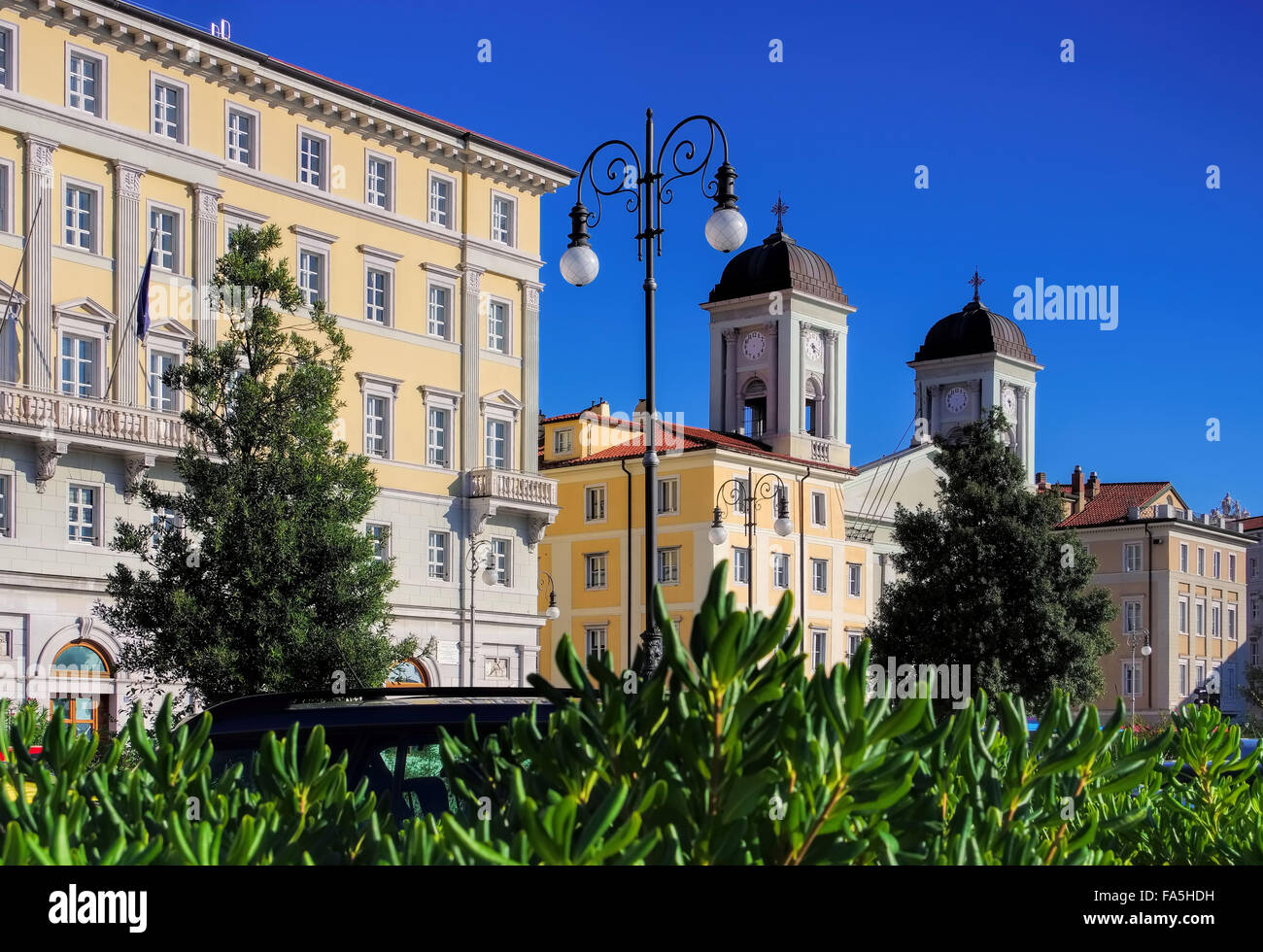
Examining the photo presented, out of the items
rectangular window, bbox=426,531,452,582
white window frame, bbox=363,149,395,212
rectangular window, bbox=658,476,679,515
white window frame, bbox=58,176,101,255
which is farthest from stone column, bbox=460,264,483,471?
rectangular window, bbox=658,476,679,515

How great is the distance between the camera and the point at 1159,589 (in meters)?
87.2

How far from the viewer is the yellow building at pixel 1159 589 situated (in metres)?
86.8

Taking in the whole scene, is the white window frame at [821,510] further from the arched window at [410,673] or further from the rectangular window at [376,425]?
the rectangular window at [376,425]

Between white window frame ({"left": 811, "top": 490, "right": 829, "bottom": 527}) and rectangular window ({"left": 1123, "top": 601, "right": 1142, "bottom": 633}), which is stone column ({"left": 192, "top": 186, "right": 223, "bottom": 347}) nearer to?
white window frame ({"left": 811, "top": 490, "right": 829, "bottom": 527})

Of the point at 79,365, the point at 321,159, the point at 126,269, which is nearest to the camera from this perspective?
the point at 79,365

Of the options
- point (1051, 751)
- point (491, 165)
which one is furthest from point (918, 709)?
point (491, 165)

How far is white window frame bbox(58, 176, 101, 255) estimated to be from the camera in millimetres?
38438

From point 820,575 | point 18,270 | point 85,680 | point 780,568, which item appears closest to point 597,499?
point 780,568

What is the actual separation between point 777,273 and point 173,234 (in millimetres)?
35541

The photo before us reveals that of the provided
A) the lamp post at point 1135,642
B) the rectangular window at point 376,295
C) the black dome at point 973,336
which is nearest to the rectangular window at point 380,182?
the rectangular window at point 376,295

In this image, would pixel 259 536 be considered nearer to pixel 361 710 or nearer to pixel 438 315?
pixel 361 710

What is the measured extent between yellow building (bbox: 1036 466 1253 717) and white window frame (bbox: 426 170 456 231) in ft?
155

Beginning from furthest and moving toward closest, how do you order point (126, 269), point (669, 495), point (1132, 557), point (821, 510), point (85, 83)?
point (1132, 557), point (821, 510), point (669, 495), point (126, 269), point (85, 83)
